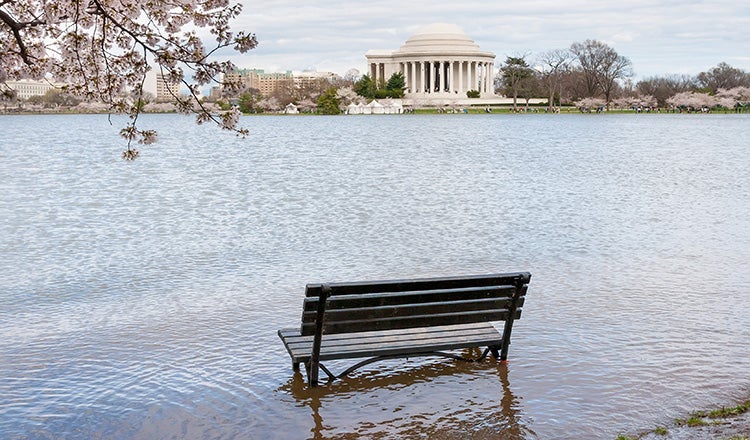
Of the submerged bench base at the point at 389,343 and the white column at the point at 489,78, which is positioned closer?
the submerged bench base at the point at 389,343

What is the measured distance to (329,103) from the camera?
139 meters

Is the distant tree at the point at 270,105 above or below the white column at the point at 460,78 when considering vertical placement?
below

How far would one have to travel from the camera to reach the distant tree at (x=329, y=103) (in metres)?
139

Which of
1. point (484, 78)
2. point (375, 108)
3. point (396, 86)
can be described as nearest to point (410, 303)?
point (375, 108)

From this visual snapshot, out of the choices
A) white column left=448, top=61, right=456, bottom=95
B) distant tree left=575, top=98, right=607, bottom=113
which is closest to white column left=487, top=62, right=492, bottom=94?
white column left=448, top=61, right=456, bottom=95

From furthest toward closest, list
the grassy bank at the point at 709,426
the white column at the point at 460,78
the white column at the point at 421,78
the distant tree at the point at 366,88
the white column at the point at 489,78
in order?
the white column at the point at 489,78 < the white column at the point at 460,78 < the white column at the point at 421,78 < the distant tree at the point at 366,88 < the grassy bank at the point at 709,426

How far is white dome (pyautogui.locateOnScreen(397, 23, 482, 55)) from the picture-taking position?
166000 millimetres

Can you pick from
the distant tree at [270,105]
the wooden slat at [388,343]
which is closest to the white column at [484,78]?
the distant tree at [270,105]

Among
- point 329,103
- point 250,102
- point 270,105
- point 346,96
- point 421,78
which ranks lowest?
point 270,105

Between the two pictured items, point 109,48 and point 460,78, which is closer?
point 109,48

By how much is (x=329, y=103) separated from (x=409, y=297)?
132701 mm

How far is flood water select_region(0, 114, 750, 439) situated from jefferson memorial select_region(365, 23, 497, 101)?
136m

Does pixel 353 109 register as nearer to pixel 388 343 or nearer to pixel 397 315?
pixel 388 343

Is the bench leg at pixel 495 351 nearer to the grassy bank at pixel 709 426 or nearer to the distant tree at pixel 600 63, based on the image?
the grassy bank at pixel 709 426
